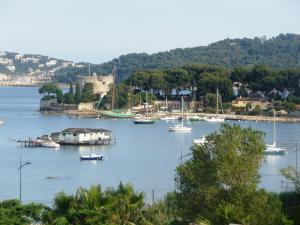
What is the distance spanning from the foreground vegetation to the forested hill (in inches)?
2802

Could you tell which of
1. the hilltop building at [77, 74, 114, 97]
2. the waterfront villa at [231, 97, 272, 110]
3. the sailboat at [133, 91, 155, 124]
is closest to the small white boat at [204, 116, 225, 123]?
the sailboat at [133, 91, 155, 124]

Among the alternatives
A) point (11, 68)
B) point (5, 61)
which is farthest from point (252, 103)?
point (5, 61)

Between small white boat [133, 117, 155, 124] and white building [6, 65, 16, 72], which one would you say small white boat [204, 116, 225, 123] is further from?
white building [6, 65, 16, 72]

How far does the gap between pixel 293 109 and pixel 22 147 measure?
1895cm

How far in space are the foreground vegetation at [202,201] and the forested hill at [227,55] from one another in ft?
233

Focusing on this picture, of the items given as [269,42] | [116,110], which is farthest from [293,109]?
[269,42]

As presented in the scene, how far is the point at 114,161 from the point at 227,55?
67.4 m

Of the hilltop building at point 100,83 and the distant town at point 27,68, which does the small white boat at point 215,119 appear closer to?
the hilltop building at point 100,83

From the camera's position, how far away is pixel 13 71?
148 metres

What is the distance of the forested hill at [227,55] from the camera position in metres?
85.1

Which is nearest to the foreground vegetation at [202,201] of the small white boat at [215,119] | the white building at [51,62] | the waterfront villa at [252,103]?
the small white boat at [215,119]

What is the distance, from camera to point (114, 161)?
81.5ft

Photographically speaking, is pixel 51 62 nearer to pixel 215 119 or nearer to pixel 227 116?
pixel 227 116

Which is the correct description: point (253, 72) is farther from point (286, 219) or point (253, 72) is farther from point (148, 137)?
point (286, 219)
